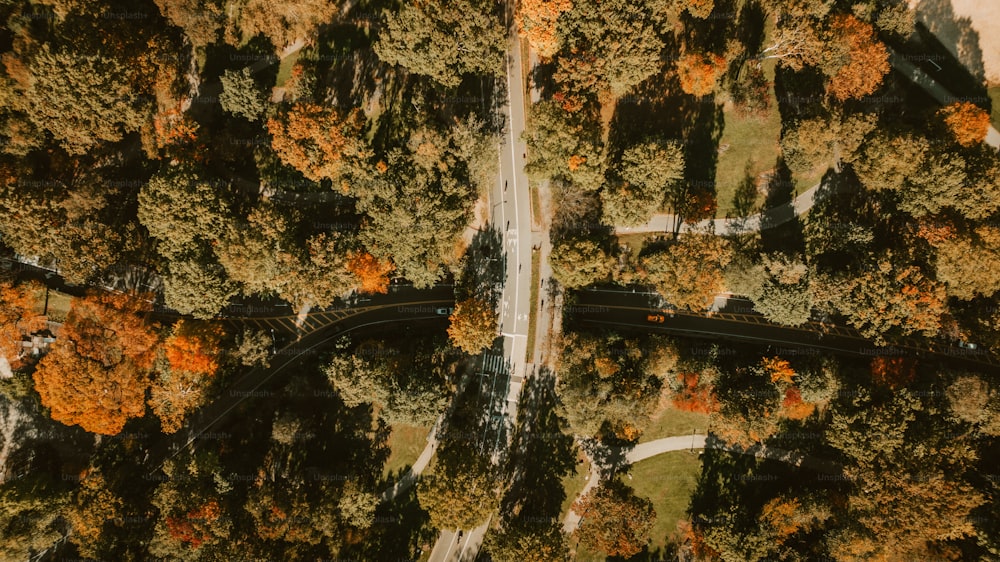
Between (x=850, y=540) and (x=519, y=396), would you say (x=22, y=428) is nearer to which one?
(x=519, y=396)

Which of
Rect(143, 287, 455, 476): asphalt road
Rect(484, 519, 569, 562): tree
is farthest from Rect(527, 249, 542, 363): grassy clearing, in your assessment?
Rect(484, 519, 569, 562): tree

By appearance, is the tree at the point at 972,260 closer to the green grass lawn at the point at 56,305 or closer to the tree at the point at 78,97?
the tree at the point at 78,97

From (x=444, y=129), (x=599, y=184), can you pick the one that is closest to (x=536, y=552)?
(x=599, y=184)

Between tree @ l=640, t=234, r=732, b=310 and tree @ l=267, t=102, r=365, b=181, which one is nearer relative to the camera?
tree @ l=267, t=102, r=365, b=181

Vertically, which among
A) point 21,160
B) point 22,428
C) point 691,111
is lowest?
point 22,428

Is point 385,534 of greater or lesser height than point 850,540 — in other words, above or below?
below

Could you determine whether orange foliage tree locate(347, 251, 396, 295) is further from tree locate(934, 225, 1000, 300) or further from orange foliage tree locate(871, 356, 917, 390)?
tree locate(934, 225, 1000, 300)

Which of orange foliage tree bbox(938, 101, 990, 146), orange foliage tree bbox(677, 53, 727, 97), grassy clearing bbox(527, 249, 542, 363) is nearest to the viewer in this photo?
orange foliage tree bbox(938, 101, 990, 146)
